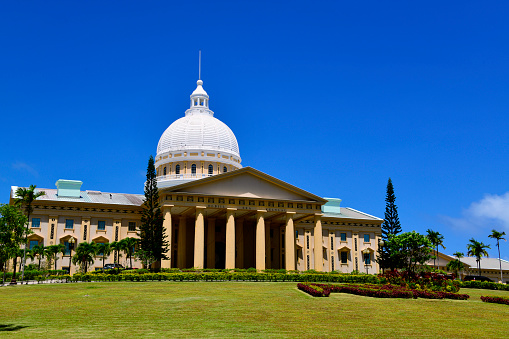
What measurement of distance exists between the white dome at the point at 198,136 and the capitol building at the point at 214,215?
0.15 metres

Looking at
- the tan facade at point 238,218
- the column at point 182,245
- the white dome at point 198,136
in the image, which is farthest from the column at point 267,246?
the white dome at point 198,136

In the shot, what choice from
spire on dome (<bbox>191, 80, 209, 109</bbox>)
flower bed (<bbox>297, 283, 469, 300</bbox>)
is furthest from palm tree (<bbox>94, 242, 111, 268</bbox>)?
flower bed (<bbox>297, 283, 469, 300</bbox>)

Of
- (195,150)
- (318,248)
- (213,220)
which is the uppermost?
(195,150)

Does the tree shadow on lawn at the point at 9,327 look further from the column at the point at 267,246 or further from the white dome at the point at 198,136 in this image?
the white dome at the point at 198,136

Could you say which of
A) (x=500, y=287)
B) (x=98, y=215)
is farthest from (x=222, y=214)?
(x=500, y=287)

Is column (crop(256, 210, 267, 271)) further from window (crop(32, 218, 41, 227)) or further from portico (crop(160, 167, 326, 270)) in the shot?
window (crop(32, 218, 41, 227))

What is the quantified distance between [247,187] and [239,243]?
9.66m

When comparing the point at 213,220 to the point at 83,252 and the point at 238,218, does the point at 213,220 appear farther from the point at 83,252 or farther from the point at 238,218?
the point at 83,252

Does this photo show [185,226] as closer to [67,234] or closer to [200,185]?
[200,185]

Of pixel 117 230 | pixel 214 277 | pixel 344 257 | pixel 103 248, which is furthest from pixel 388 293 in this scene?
pixel 344 257

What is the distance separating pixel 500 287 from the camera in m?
46.7

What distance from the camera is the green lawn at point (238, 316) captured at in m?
Result: 19.1

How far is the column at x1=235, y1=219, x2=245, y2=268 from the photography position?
67.6 metres

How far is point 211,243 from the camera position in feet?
213
